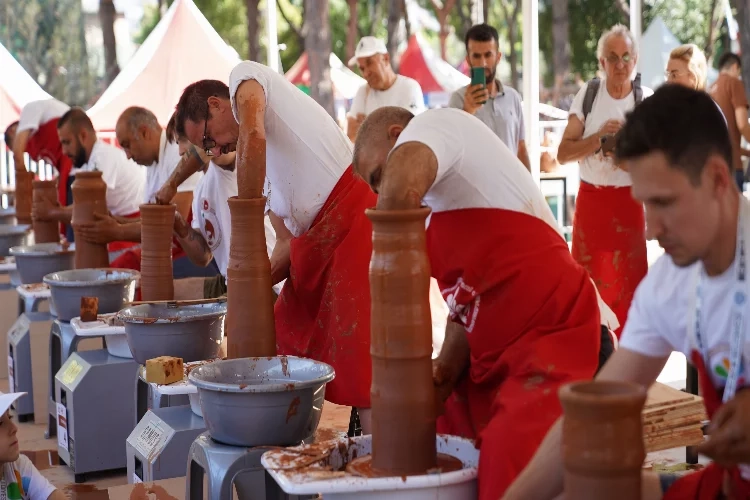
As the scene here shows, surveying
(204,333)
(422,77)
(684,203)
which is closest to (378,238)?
(684,203)

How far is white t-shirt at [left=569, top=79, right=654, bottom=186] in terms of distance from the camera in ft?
16.1

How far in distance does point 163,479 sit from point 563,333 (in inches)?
57.5

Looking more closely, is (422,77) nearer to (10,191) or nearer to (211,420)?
(10,191)

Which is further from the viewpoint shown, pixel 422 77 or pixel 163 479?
pixel 422 77

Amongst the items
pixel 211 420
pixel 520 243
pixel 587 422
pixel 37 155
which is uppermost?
pixel 37 155

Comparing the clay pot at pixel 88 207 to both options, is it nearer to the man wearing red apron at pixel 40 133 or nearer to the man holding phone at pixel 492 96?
the man holding phone at pixel 492 96

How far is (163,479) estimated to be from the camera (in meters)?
3.09

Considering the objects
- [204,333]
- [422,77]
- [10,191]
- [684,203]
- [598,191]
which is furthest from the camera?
[422,77]

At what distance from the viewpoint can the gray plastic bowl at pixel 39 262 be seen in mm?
5305

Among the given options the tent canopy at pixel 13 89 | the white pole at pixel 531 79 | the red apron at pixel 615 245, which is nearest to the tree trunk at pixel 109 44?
the tent canopy at pixel 13 89

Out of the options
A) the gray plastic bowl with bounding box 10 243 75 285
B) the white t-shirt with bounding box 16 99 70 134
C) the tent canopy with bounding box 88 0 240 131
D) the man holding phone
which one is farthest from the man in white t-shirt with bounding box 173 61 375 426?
the tent canopy with bounding box 88 0 240 131

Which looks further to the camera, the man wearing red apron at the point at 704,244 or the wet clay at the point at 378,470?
the wet clay at the point at 378,470

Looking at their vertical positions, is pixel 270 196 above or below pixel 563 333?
above

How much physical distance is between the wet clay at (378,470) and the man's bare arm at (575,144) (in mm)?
2957
